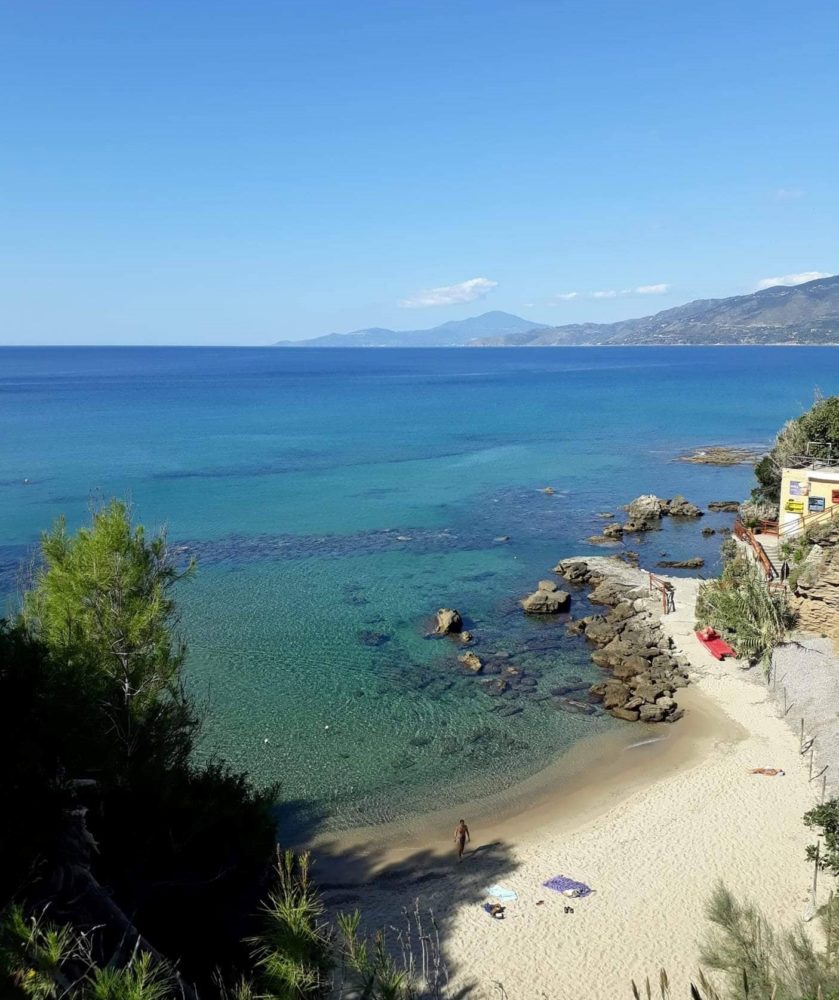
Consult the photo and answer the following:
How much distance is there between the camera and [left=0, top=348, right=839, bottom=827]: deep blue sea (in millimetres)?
23625

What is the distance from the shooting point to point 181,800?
45.5 feet

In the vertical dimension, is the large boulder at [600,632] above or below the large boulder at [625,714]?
above

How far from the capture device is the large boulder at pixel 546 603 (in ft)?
111

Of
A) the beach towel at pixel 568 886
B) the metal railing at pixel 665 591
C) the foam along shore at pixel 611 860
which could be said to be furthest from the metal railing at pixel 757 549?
the beach towel at pixel 568 886

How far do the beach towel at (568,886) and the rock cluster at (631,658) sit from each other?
8932 millimetres

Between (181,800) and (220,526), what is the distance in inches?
1409

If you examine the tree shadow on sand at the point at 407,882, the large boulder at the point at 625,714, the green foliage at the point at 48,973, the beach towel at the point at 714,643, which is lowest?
the tree shadow on sand at the point at 407,882

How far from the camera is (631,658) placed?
28.1m

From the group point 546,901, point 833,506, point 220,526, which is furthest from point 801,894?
point 220,526

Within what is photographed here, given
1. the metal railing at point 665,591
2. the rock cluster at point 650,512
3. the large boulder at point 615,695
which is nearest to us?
the large boulder at point 615,695

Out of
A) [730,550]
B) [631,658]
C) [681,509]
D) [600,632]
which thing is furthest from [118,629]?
[681,509]

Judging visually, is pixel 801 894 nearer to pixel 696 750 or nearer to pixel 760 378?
pixel 696 750

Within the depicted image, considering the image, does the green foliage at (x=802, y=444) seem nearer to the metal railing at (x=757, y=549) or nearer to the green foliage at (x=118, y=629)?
the metal railing at (x=757, y=549)

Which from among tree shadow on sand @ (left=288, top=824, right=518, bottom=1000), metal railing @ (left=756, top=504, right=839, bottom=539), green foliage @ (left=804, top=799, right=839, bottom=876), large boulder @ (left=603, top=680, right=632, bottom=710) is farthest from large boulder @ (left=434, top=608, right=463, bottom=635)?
green foliage @ (left=804, top=799, right=839, bottom=876)
